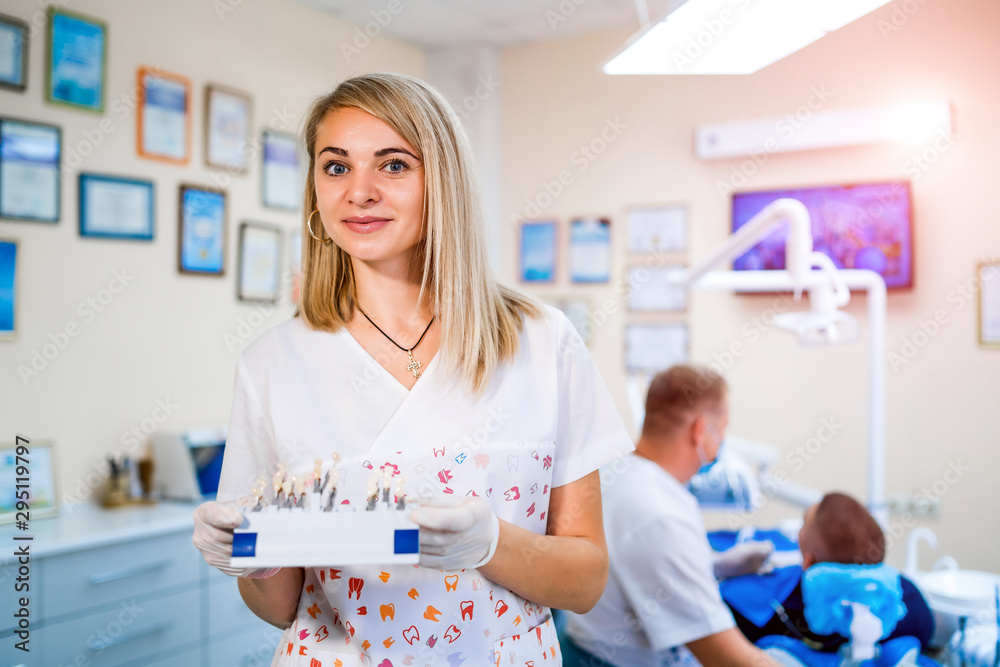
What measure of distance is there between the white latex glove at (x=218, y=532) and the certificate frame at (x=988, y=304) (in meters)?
3.00

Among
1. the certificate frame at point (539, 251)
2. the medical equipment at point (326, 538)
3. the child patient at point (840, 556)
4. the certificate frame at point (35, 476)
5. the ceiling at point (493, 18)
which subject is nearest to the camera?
the medical equipment at point (326, 538)

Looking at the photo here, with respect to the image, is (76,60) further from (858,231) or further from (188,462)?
(858,231)

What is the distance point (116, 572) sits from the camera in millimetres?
2264

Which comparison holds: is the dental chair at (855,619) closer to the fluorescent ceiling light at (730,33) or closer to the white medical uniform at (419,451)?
the white medical uniform at (419,451)

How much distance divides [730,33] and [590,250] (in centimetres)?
268

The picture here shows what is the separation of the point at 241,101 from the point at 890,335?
2.81 meters

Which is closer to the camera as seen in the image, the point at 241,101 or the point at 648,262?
the point at 241,101

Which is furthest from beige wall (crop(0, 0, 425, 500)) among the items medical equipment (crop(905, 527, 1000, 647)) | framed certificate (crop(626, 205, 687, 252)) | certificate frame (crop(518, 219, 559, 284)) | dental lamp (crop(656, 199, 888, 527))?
medical equipment (crop(905, 527, 1000, 647))

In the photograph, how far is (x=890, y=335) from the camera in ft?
10.6

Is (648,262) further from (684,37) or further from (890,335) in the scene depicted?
(684,37)

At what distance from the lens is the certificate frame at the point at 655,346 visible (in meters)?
3.68

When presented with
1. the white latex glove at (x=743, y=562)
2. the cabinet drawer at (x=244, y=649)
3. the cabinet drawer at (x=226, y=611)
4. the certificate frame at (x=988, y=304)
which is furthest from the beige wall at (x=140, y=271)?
the certificate frame at (x=988, y=304)

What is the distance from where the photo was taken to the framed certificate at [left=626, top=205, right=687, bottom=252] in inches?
146

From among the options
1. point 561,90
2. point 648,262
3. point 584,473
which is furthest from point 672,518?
point 561,90
